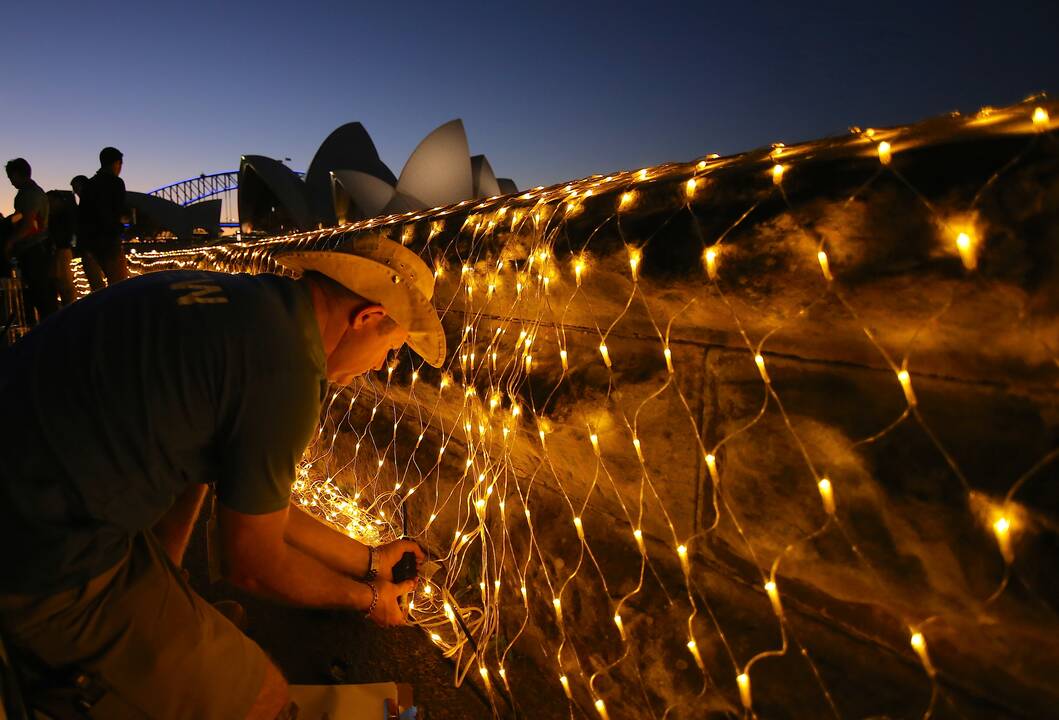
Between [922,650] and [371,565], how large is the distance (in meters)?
1.53

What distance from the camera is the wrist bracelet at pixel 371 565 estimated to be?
1809 mm

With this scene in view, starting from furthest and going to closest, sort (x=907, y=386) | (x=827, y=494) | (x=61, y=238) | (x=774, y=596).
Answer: (x=61, y=238), (x=774, y=596), (x=827, y=494), (x=907, y=386)

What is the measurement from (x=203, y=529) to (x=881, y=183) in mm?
3493

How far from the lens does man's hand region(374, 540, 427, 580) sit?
6.00 feet

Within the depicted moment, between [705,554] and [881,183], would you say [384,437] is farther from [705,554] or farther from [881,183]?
[881,183]

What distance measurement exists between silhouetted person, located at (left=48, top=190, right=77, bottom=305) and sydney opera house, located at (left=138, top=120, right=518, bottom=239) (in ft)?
28.2

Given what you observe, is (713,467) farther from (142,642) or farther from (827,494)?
(142,642)

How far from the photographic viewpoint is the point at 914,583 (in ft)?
3.36

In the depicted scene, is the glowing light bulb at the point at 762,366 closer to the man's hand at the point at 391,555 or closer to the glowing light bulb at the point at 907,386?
the glowing light bulb at the point at 907,386

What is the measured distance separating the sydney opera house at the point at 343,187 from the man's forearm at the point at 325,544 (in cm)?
1566

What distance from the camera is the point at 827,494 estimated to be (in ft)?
3.66

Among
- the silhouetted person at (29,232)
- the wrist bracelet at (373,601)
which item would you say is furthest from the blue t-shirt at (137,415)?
the silhouetted person at (29,232)

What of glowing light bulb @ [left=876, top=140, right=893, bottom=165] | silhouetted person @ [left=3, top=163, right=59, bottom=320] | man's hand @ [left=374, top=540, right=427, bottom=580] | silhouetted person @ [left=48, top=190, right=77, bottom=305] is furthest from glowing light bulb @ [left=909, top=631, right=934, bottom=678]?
silhouetted person @ [left=48, top=190, right=77, bottom=305]

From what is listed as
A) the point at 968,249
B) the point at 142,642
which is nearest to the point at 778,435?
the point at 968,249
